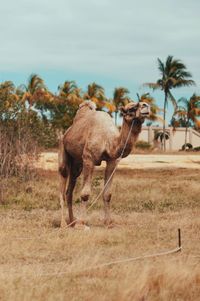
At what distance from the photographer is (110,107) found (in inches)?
2019

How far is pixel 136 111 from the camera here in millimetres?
10750

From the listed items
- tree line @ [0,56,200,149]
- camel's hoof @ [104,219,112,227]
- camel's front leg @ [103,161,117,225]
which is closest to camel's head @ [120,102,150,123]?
camel's front leg @ [103,161,117,225]

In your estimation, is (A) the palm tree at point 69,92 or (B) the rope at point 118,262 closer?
(B) the rope at point 118,262

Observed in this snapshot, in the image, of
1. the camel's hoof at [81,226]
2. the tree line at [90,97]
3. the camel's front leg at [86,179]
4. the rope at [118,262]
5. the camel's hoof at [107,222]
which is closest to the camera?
the rope at [118,262]

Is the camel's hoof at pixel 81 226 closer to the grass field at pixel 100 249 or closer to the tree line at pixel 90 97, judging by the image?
the grass field at pixel 100 249

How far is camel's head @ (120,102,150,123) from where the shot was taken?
35.0 ft

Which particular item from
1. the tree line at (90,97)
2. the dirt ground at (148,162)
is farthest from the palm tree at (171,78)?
the dirt ground at (148,162)

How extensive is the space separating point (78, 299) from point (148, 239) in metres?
3.82

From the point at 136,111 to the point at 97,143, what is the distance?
93cm

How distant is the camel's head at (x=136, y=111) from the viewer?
35.0 feet

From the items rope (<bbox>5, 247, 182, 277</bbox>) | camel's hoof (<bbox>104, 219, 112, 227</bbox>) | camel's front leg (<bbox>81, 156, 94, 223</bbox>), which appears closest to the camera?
rope (<bbox>5, 247, 182, 277</bbox>)

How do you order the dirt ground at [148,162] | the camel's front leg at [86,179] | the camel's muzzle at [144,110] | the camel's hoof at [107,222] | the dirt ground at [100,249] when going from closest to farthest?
the dirt ground at [100,249]
the camel's muzzle at [144,110]
the camel's front leg at [86,179]
the camel's hoof at [107,222]
the dirt ground at [148,162]

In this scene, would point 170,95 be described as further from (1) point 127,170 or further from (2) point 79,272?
(2) point 79,272

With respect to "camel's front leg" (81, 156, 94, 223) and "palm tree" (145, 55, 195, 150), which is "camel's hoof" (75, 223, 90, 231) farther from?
"palm tree" (145, 55, 195, 150)
